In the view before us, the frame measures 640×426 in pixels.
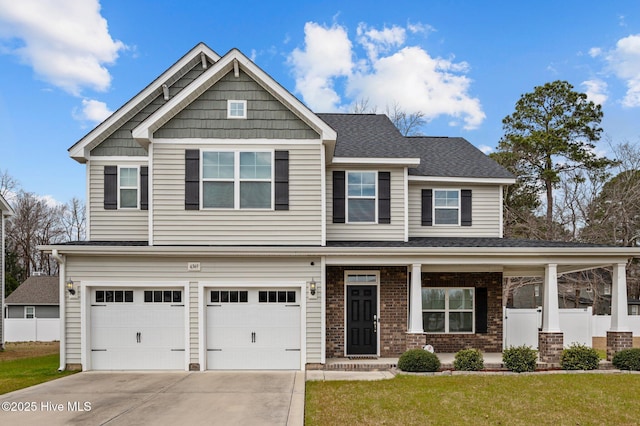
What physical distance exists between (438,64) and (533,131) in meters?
7.16

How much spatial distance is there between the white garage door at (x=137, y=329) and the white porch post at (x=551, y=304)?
361 inches

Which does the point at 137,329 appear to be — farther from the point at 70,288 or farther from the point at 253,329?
the point at 253,329

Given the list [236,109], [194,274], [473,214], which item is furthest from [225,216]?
[473,214]

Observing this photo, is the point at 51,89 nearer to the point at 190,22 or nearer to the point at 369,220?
the point at 190,22

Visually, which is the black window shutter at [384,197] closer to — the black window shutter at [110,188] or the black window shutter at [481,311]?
the black window shutter at [481,311]

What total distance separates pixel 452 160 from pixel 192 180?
27.8ft

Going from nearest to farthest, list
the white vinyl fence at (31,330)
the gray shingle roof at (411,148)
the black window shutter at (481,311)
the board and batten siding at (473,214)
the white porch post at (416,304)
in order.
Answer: the white porch post at (416,304) → the gray shingle roof at (411,148) → the black window shutter at (481,311) → the board and batten siding at (473,214) → the white vinyl fence at (31,330)

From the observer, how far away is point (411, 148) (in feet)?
46.1

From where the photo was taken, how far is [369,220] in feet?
44.7

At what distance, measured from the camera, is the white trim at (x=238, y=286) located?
11711 mm

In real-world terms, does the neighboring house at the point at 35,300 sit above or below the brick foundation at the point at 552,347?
below

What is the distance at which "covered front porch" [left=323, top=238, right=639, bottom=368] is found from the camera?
12055 millimetres

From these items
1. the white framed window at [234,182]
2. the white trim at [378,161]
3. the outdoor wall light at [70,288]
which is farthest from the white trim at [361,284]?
the outdoor wall light at [70,288]

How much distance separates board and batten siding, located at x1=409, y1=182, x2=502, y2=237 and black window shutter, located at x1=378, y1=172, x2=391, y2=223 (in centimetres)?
124
